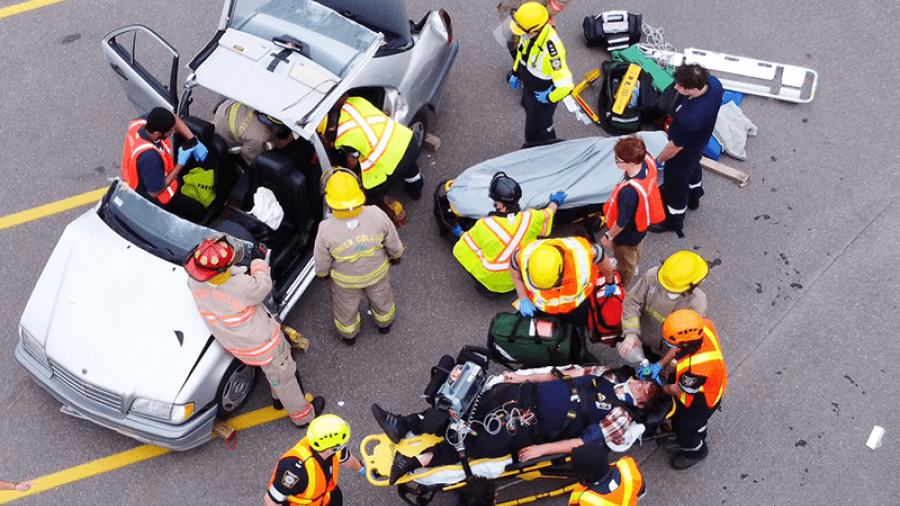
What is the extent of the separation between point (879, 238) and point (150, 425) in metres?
6.19

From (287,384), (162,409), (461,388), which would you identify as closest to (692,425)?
(461,388)

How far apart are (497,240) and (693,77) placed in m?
1.93

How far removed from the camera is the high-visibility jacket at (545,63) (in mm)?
6734

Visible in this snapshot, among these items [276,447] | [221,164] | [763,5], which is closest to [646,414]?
[276,447]

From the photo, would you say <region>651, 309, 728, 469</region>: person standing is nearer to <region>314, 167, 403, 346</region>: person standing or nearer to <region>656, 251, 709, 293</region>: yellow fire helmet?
<region>656, 251, 709, 293</region>: yellow fire helmet

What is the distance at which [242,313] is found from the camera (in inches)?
215

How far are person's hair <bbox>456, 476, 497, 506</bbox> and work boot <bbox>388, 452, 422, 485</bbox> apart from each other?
45 centimetres

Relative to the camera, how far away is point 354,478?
5.97 m

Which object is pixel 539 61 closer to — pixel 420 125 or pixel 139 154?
pixel 420 125

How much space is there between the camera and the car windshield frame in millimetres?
5938

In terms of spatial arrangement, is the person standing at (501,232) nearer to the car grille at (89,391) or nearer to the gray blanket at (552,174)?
the gray blanket at (552,174)

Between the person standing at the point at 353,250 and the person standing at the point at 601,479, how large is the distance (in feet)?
7.37

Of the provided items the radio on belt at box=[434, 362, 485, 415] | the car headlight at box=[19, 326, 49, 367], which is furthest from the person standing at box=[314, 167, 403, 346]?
the car headlight at box=[19, 326, 49, 367]

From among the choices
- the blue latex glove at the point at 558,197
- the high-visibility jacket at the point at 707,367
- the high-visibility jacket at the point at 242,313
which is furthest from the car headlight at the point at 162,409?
the high-visibility jacket at the point at 707,367
